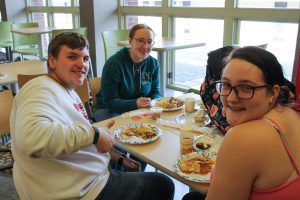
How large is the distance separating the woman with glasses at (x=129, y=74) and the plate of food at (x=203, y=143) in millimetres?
731

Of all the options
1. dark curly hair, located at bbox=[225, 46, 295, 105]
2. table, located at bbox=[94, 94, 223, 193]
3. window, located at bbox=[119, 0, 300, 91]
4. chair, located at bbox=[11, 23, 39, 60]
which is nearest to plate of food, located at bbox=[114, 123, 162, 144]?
table, located at bbox=[94, 94, 223, 193]

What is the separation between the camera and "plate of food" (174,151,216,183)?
1.19 m

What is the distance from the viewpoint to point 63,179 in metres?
1.20

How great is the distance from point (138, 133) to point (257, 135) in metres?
0.84

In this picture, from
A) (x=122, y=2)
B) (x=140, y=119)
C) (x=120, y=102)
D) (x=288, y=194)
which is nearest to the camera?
(x=288, y=194)

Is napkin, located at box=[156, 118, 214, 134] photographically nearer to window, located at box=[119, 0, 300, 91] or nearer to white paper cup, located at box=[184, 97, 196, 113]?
white paper cup, located at box=[184, 97, 196, 113]

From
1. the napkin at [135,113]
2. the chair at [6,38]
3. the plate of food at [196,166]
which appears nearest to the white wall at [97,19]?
the chair at [6,38]

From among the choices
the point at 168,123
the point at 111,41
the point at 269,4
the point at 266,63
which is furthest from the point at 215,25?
the point at 266,63

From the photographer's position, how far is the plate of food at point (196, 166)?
3.91ft

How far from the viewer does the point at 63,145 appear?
1084 mm

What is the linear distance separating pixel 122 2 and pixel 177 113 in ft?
11.2

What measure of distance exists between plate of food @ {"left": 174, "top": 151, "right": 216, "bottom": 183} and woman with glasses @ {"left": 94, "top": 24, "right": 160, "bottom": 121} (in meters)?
0.89

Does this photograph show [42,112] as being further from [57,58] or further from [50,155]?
[57,58]

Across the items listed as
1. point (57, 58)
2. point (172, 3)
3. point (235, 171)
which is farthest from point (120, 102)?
point (172, 3)
